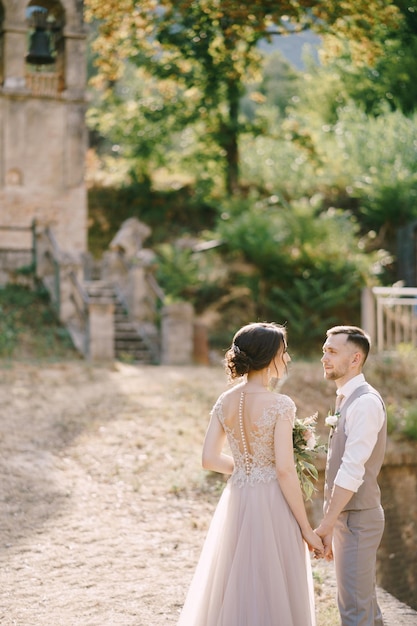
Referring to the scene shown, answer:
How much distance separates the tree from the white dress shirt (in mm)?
10478

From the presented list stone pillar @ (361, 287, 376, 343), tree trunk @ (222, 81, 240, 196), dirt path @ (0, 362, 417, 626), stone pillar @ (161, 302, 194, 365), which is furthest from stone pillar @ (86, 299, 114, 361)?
tree trunk @ (222, 81, 240, 196)

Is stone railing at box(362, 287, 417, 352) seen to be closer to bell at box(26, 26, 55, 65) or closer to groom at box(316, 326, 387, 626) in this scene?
bell at box(26, 26, 55, 65)

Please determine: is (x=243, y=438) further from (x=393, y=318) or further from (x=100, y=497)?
(x=393, y=318)

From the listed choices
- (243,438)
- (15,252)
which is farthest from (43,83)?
(243,438)

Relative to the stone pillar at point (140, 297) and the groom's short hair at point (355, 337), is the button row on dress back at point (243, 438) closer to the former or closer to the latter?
the groom's short hair at point (355, 337)

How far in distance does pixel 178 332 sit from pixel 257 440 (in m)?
12.3

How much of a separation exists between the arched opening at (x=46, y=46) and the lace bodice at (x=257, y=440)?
17.7 metres

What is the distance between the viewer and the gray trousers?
4.25 meters

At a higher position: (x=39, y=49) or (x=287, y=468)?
(x=39, y=49)

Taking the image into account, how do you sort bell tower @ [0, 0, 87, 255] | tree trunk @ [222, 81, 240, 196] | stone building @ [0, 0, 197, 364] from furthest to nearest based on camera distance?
tree trunk @ [222, 81, 240, 196], bell tower @ [0, 0, 87, 255], stone building @ [0, 0, 197, 364]

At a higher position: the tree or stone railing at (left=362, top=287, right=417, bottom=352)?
the tree

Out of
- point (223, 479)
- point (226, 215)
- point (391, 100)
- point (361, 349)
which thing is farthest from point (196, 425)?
point (391, 100)

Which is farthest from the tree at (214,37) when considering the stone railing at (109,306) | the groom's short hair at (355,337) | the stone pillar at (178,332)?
the groom's short hair at (355,337)

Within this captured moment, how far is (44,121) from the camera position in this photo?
21.5 metres
